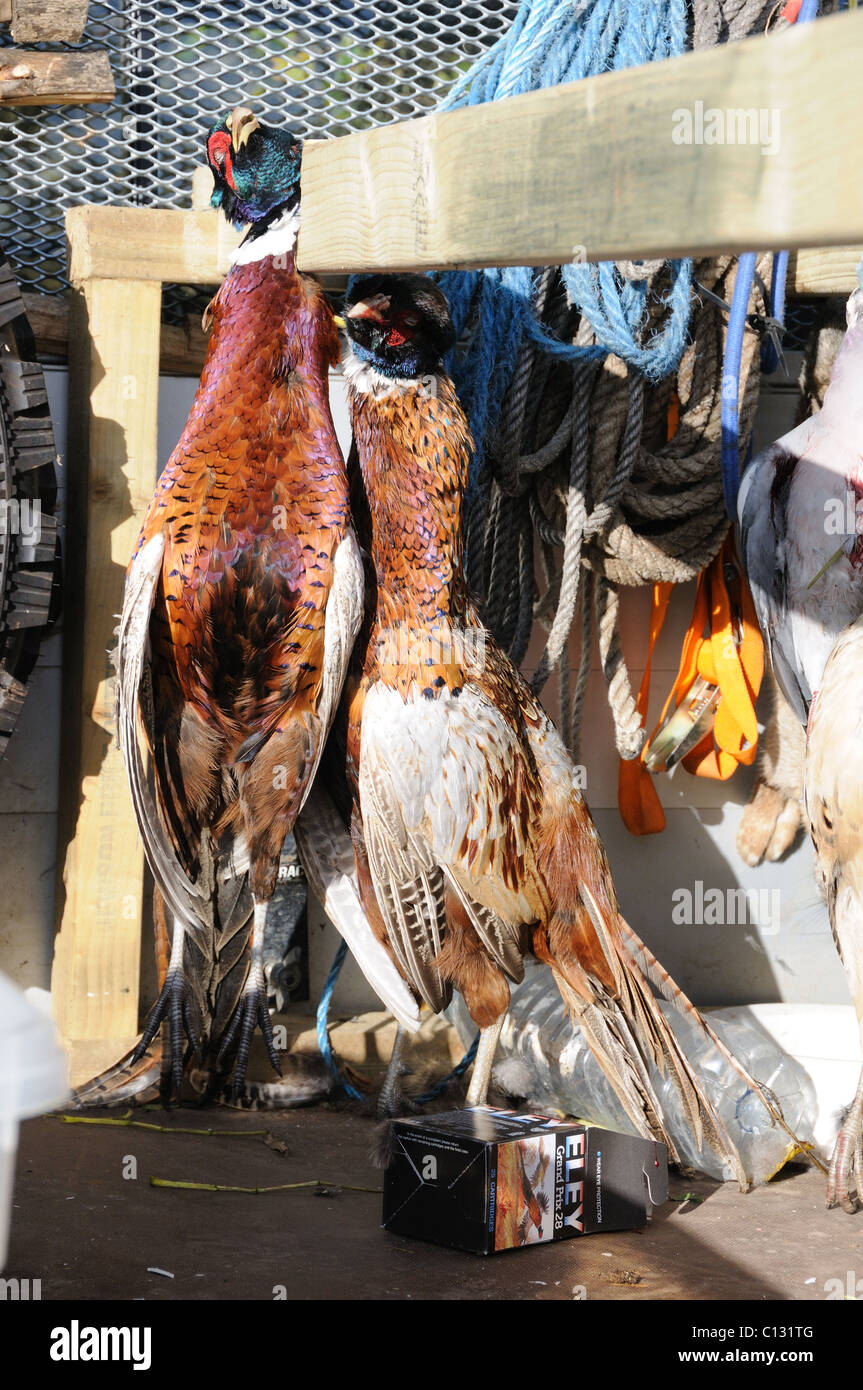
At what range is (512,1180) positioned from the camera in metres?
2.50

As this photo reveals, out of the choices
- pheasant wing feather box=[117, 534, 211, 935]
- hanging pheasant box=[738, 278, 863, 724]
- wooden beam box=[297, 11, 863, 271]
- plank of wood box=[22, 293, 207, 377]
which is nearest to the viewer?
wooden beam box=[297, 11, 863, 271]

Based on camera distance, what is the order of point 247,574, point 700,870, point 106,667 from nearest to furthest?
point 247,574, point 106,667, point 700,870

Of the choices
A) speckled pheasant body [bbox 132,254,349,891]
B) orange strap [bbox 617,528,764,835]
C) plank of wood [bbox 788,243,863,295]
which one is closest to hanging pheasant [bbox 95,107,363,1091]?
speckled pheasant body [bbox 132,254,349,891]

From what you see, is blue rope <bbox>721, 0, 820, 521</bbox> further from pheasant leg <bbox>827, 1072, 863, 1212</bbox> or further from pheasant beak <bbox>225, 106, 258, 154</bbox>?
pheasant leg <bbox>827, 1072, 863, 1212</bbox>

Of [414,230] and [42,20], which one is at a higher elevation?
[42,20]

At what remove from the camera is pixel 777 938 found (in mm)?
4098

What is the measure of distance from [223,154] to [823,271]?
5.62 feet

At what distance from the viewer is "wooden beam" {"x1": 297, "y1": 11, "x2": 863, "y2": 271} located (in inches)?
57.5

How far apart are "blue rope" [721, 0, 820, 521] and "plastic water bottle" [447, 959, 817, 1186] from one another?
1.36 metres

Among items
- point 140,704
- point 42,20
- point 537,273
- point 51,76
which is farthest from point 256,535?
point 42,20

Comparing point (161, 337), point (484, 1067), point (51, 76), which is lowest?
point (484, 1067)

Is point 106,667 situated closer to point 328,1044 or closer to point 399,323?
point 328,1044

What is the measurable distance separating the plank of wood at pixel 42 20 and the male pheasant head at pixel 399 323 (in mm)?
1201

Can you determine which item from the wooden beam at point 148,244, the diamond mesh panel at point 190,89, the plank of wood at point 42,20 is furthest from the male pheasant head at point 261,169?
the diamond mesh panel at point 190,89
